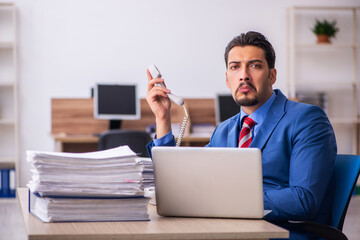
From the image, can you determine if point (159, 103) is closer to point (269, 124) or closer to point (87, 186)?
point (269, 124)

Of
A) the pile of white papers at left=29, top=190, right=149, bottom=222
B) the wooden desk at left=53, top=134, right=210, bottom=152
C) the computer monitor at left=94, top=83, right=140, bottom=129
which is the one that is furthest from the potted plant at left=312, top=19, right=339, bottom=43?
the pile of white papers at left=29, top=190, right=149, bottom=222

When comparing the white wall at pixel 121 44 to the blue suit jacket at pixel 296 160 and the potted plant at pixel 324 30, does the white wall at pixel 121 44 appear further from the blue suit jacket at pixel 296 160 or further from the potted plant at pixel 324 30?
the blue suit jacket at pixel 296 160

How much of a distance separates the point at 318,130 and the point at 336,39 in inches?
222

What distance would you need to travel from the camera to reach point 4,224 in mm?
4633

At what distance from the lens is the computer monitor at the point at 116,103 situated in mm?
5453

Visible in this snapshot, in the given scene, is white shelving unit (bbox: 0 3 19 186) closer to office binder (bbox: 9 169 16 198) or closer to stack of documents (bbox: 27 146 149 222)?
office binder (bbox: 9 169 16 198)

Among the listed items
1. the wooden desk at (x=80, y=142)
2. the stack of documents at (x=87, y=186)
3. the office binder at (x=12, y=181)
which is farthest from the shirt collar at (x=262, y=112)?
the office binder at (x=12, y=181)

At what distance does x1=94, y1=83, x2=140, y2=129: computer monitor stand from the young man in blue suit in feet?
11.5

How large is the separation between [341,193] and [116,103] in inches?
157

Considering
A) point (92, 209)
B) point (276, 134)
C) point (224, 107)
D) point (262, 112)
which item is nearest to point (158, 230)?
point (92, 209)

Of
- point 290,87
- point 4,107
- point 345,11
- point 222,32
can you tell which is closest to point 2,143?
point 4,107

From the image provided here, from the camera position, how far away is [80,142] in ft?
17.7

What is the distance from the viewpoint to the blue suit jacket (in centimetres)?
157

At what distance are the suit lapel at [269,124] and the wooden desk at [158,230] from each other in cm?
50
